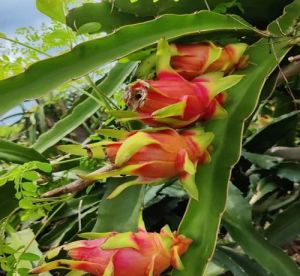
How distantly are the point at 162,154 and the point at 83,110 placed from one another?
269 millimetres

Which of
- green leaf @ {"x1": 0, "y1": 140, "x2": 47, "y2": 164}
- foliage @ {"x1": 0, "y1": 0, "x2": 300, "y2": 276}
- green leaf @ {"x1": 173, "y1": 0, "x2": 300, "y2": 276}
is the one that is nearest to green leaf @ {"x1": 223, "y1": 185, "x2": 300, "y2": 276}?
foliage @ {"x1": 0, "y1": 0, "x2": 300, "y2": 276}

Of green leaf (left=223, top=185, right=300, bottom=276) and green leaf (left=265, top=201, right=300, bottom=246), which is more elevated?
green leaf (left=223, top=185, right=300, bottom=276)

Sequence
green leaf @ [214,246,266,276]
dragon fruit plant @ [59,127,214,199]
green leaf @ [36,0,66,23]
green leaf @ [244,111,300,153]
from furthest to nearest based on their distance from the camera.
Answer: green leaf @ [244,111,300,153] → green leaf @ [214,246,266,276] → green leaf @ [36,0,66,23] → dragon fruit plant @ [59,127,214,199]

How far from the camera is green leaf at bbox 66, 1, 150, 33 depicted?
27.8 inches

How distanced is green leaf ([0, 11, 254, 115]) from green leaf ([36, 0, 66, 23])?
69mm

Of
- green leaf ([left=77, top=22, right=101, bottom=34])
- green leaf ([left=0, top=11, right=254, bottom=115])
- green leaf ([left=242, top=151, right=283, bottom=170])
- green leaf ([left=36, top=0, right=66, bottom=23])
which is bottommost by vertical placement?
green leaf ([left=242, top=151, right=283, bottom=170])

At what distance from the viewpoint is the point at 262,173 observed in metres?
0.86

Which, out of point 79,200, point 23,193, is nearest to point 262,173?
point 79,200

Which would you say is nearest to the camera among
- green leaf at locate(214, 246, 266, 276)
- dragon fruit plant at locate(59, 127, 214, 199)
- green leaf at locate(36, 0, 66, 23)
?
dragon fruit plant at locate(59, 127, 214, 199)

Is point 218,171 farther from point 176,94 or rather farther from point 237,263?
point 237,263

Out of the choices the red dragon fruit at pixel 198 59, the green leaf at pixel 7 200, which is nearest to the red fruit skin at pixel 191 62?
the red dragon fruit at pixel 198 59

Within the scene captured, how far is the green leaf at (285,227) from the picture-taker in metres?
0.76

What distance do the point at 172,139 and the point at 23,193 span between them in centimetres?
19

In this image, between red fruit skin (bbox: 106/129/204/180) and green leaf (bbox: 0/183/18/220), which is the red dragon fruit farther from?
green leaf (bbox: 0/183/18/220)
